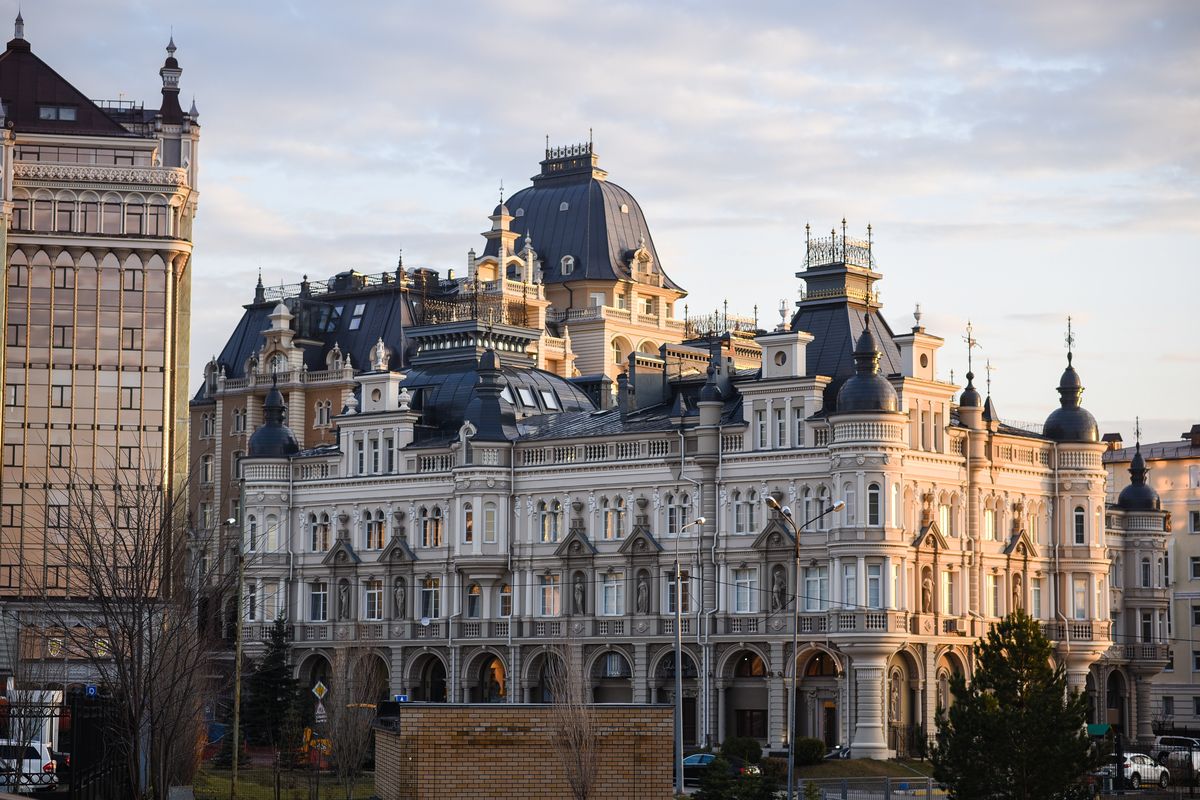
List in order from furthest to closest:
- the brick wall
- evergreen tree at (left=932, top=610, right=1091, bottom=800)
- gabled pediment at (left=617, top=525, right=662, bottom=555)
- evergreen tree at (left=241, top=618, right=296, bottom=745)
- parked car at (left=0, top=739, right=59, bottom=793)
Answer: gabled pediment at (left=617, top=525, right=662, bottom=555) → evergreen tree at (left=241, top=618, right=296, bottom=745) → the brick wall → evergreen tree at (left=932, top=610, right=1091, bottom=800) → parked car at (left=0, top=739, right=59, bottom=793)

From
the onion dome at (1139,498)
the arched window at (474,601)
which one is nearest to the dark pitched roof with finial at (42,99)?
the arched window at (474,601)

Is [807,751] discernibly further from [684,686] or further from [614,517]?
[614,517]

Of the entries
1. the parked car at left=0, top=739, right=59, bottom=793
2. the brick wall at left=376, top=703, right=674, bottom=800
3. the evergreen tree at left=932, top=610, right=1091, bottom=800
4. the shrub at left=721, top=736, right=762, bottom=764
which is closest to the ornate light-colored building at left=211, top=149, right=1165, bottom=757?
the shrub at left=721, top=736, right=762, bottom=764

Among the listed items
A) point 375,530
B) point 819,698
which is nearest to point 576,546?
point 375,530

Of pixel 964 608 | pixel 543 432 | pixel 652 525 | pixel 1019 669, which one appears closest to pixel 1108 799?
pixel 1019 669

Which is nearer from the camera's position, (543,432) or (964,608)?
(964,608)

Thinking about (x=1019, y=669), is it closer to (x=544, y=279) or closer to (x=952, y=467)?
(x=952, y=467)

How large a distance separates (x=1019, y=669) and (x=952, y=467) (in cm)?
4188

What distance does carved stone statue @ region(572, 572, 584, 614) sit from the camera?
105 meters

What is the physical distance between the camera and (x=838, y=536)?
3770 inches

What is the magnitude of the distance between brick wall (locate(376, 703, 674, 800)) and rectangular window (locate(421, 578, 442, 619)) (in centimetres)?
4971

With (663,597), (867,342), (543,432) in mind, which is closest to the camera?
(867,342)

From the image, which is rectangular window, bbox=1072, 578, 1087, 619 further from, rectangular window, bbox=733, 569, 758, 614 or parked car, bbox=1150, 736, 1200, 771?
rectangular window, bbox=733, 569, 758, 614

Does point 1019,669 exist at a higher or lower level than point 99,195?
lower
